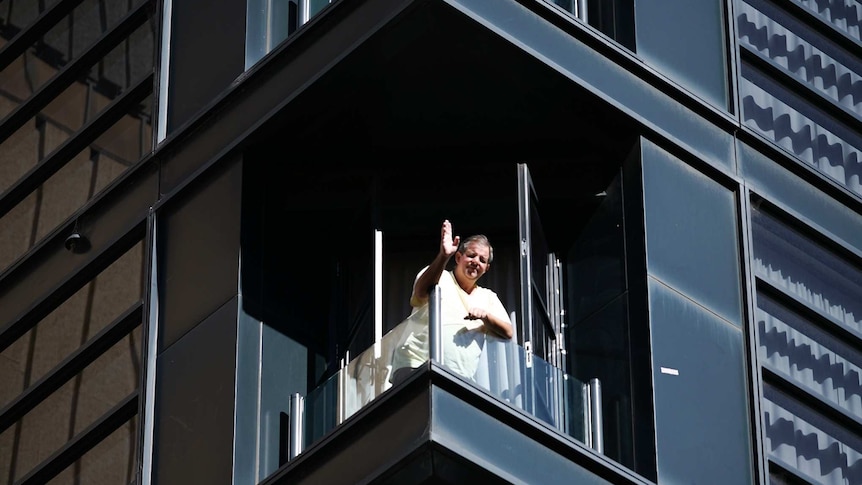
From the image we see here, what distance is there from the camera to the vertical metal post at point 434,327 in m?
23.6

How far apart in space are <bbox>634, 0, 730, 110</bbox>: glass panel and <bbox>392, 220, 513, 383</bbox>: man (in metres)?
2.97

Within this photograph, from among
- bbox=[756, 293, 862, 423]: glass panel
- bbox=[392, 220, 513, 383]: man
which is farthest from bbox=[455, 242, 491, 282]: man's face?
bbox=[756, 293, 862, 423]: glass panel

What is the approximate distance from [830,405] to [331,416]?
16.2ft

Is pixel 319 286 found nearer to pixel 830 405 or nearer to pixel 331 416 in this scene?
pixel 331 416

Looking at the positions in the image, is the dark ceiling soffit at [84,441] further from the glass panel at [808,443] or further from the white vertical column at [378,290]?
the glass panel at [808,443]

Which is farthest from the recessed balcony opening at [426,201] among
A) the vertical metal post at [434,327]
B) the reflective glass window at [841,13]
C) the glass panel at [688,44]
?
the reflective glass window at [841,13]

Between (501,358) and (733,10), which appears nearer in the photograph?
(501,358)

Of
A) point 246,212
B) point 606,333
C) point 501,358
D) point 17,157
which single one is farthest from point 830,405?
point 17,157

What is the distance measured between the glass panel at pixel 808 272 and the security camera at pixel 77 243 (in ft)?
21.3

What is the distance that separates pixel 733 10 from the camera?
89.5 feet

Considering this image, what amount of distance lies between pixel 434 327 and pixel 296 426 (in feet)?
6.18

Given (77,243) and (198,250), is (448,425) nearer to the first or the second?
(198,250)

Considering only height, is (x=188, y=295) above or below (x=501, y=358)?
above

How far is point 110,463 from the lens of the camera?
26375mm
